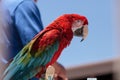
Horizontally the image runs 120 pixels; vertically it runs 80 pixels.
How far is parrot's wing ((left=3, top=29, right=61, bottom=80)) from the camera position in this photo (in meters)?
1.12

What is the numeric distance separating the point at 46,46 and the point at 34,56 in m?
→ 0.06

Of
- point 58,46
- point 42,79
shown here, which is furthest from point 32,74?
point 58,46

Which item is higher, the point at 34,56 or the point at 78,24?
the point at 78,24

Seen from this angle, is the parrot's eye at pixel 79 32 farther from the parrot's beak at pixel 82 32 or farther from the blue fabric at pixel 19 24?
the blue fabric at pixel 19 24

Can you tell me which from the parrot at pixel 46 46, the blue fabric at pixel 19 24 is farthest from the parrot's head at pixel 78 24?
the blue fabric at pixel 19 24

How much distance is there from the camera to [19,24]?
1213mm

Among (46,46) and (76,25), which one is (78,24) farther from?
(46,46)

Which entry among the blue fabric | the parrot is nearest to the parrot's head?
the parrot

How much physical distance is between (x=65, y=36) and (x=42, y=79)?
0.18 m

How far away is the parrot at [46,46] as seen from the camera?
1128 millimetres

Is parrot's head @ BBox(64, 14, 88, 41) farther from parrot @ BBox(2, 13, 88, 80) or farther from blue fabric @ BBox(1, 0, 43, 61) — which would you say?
blue fabric @ BBox(1, 0, 43, 61)

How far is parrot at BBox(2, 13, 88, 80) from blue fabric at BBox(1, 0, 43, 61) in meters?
0.03

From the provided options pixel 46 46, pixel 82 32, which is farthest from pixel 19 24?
pixel 82 32

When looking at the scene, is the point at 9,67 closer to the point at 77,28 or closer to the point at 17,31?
the point at 17,31
